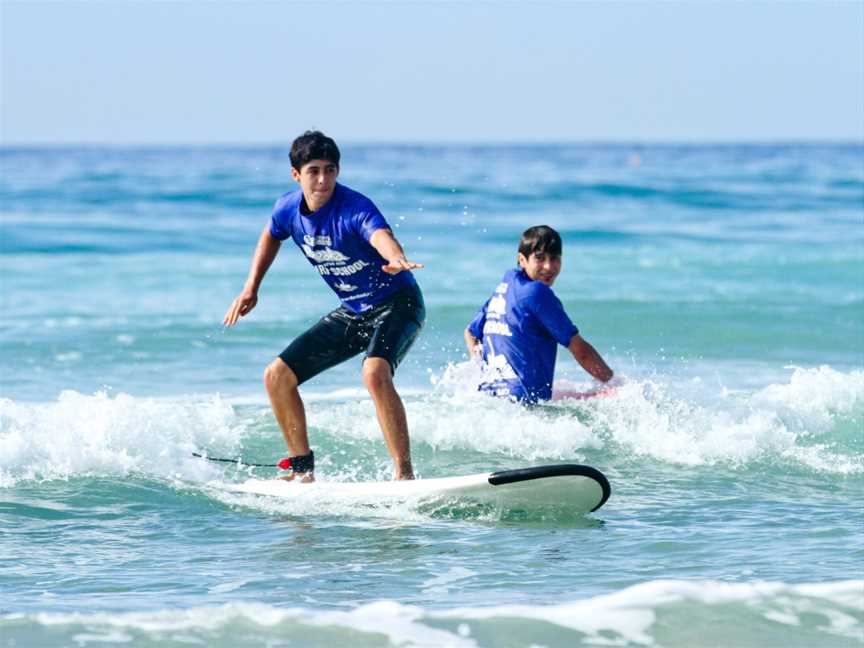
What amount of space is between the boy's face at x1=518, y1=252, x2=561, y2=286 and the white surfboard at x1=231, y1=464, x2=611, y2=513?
163 centimetres

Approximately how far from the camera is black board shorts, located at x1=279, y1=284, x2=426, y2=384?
723 cm

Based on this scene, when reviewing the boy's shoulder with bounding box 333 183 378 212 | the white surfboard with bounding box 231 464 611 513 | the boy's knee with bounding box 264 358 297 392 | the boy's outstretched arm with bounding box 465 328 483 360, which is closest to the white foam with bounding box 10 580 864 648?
the white surfboard with bounding box 231 464 611 513

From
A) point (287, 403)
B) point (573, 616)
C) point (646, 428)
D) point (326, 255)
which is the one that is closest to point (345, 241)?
point (326, 255)

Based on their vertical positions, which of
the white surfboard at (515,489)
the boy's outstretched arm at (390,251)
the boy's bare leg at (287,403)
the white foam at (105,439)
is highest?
the boy's outstretched arm at (390,251)

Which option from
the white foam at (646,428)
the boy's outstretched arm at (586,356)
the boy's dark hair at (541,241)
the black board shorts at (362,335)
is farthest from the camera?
the white foam at (646,428)

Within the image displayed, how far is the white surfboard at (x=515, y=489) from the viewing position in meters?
6.80

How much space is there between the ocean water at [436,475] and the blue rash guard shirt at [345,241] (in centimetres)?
114

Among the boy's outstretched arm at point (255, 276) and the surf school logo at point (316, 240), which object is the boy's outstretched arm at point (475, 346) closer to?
the boy's outstretched arm at point (255, 276)

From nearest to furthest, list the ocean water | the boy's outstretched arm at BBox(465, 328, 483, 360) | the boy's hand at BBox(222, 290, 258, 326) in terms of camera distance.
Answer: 1. the ocean water
2. the boy's hand at BBox(222, 290, 258, 326)
3. the boy's outstretched arm at BBox(465, 328, 483, 360)

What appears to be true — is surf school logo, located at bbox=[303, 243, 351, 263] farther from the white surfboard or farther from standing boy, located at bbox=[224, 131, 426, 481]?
the white surfboard

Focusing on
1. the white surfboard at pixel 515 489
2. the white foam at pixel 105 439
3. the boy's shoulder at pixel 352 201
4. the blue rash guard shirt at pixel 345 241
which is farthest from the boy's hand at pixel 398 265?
the white foam at pixel 105 439

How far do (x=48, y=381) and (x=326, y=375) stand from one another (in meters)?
2.50

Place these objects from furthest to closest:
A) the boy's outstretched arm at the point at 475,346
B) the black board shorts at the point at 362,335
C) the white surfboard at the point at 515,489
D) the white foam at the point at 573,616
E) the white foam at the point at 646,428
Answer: the boy's outstretched arm at the point at 475,346 < the white foam at the point at 646,428 < the black board shorts at the point at 362,335 < the white surfboard at the point at 515,489 < the white foam at the point at 573,616

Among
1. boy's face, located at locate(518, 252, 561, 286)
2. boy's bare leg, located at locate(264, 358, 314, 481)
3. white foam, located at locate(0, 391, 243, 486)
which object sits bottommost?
white foam, located at locate(0, 391, 243, 486)
